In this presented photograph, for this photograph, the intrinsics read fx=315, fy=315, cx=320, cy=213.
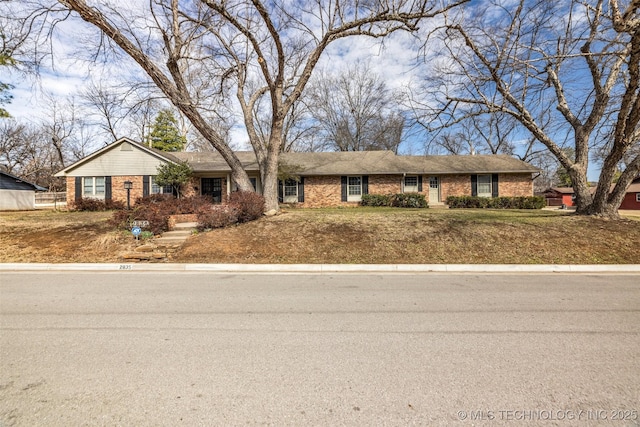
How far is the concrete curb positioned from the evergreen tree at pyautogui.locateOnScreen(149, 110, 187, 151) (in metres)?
34.3

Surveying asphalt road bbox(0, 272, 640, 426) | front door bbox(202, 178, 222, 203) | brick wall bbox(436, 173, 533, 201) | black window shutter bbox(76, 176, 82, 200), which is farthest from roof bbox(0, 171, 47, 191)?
brick wall bbox(436, 173, 533, 201)

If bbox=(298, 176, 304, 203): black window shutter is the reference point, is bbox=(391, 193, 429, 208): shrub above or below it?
below

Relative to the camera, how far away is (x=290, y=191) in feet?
73.2

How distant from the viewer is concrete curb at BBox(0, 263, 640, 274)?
780cm

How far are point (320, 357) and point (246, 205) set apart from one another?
31.2 ft

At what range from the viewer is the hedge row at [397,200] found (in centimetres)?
1997

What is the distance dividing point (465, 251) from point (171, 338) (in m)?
8.12

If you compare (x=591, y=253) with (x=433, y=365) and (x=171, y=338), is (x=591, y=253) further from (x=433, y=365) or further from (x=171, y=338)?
(x=171, y=338)

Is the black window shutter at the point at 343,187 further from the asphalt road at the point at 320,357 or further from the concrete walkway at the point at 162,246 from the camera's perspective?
the asphalt road at the point at 320,357

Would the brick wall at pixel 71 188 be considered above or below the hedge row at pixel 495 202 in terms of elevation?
above

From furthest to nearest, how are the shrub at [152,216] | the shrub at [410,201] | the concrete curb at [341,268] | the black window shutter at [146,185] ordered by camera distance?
the black window shutter at [146,185]
the shrub at [410,201]
the shrub at [152,216]
the concrete curb at [341,268]

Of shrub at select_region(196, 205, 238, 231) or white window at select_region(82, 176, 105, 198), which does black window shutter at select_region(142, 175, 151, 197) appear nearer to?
white window at select_region(82, 176, 105, 198)

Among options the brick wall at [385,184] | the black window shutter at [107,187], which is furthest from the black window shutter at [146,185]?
the brick wall at [385,184]

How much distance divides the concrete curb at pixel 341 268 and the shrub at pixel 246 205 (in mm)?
4125
